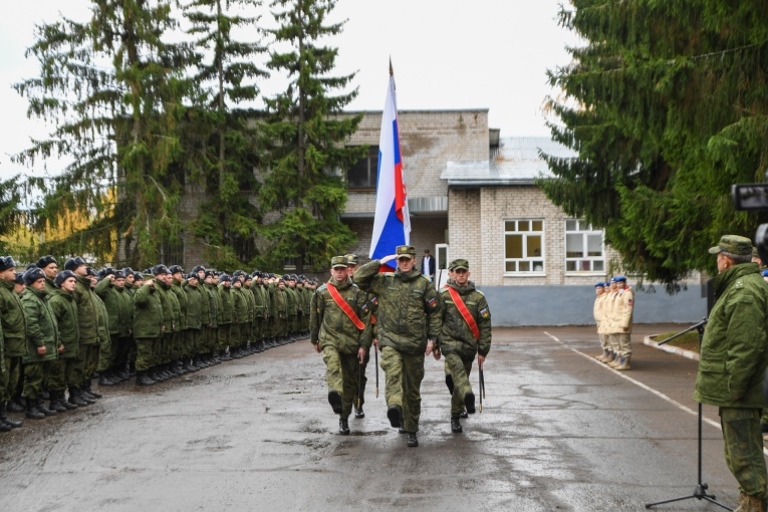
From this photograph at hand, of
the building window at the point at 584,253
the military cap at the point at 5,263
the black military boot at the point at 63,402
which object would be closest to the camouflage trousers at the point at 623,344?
the black military boot at the point at 63,402

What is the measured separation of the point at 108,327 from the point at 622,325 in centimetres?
956

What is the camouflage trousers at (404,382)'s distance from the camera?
33.4 feet

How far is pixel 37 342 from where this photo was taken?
12484 millimetres

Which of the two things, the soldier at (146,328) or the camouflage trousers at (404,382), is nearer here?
the camouflage trousers at (404,382)

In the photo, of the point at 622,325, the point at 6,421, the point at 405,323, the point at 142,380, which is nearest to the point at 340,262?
the point at 405,323

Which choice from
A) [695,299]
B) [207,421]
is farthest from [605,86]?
[695,299]

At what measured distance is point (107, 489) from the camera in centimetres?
784

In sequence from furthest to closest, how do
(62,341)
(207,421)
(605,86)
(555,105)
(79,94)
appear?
(79,94), (555,105), (605,86), (62,341), (207,421)

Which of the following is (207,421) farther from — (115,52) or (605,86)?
(115,52)

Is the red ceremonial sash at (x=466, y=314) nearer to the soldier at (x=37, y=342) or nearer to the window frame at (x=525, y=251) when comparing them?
the soldier at (x=37, y=342)

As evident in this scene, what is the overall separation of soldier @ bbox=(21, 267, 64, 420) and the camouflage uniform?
3.68 metres

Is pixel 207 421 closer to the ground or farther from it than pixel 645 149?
closer to the ground

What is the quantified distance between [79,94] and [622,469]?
30.4 m

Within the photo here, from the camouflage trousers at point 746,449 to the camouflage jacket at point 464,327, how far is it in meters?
4.59
